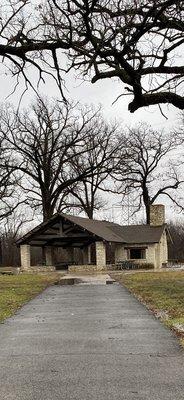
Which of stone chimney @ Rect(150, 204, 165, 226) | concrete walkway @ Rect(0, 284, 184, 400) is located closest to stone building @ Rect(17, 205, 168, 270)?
stone chimney @ Rect(150, 204, 165, 226)

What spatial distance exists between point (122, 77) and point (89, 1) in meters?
2.29

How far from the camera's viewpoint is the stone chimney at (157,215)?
48.8 meters

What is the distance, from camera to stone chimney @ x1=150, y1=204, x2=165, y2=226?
160ft

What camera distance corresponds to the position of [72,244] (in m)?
46.6

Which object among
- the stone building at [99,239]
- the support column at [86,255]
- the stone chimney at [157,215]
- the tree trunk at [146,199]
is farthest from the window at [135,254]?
the tree trunk at [146,199]

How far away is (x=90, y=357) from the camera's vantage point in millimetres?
7527

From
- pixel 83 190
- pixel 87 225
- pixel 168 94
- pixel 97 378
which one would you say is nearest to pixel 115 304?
pixel 168 94

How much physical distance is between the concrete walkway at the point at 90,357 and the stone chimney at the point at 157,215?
35.7m

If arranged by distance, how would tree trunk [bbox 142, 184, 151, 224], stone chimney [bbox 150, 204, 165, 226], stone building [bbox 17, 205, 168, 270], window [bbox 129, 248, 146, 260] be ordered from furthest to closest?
tree trunk [bbox 142, 184, 151, 224] < stone chimney [bbox 150, 204, 165, 226] < window [bbox 129, 248, 146, 260] < stone building [bbox 17, 205, 168, 270]

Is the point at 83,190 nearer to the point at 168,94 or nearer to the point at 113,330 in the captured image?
the point at 168,94

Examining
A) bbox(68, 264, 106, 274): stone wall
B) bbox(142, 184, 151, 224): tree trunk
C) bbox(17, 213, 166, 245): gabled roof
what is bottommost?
bbox(68, 264, 106, 274): stone wall

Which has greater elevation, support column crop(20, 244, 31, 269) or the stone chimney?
the stone chimney

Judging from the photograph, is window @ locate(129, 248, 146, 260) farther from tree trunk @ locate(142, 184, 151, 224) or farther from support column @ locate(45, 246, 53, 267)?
tree trunk @ locate(142, 184, 151, 224)

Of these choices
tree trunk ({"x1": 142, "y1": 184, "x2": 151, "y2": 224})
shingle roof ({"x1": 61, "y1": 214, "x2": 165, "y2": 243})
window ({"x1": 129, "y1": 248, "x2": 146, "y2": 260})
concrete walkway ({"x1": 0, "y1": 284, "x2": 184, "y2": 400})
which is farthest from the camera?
tree trunk ({"x1": 142, "y1": 184, "x2": 151, "y2": 224})
